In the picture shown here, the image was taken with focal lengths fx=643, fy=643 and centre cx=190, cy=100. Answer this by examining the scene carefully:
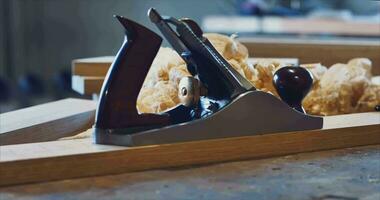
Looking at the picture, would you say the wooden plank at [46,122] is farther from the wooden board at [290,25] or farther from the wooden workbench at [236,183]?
the wooden board at [290,25]

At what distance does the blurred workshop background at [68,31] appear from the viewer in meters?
3.77

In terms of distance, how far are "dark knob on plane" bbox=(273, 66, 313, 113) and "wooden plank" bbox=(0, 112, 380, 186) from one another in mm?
72

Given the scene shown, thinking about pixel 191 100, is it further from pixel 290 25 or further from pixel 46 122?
pixel 290 25

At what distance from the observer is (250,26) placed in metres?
4.19

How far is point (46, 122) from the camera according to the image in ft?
3.89

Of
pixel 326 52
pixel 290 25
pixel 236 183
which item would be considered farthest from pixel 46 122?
pixel 290 25

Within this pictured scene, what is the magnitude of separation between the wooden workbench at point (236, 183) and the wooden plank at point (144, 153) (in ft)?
0.06

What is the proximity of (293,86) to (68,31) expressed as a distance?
298 cm

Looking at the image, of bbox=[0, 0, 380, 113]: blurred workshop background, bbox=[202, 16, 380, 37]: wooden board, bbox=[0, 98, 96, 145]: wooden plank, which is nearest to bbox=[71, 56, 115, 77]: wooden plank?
bbox=[0, 98, 96, 145]: wooden plank

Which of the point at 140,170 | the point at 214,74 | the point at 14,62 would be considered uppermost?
the point at 214,74

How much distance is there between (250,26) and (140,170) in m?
3.33

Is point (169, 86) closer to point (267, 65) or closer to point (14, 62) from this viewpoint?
point (267, 65)

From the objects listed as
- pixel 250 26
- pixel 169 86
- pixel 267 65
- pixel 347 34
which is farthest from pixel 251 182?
pixel 250 26

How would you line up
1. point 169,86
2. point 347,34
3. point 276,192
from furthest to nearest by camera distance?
point 347,34 → point 169,86 → point 276,192
